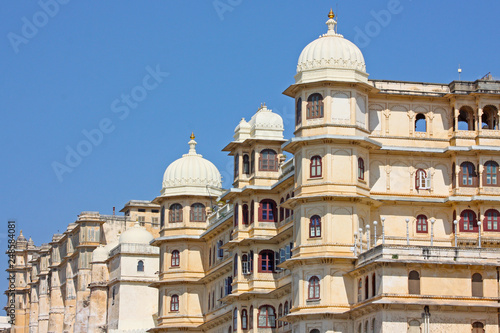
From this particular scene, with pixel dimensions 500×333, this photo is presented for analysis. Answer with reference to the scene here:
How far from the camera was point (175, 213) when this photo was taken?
4227 inches

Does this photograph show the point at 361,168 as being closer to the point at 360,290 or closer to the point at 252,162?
the point at 360,290

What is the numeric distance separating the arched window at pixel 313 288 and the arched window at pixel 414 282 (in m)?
7.66

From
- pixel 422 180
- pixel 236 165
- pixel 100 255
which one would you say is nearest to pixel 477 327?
pixel 422 180

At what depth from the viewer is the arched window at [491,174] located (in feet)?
267

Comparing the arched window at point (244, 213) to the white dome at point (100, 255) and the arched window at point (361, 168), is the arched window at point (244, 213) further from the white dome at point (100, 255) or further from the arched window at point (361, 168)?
the white dome at point (100, 255)

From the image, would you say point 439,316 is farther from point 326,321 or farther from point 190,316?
point 190,316

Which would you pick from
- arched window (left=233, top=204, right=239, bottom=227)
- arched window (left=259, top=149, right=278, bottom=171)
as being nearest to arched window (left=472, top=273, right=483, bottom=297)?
arched window (left=259, top=149, right=278, bottom=171)

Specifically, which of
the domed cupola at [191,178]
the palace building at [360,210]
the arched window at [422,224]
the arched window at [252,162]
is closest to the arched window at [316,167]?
the palace building at [360,210]

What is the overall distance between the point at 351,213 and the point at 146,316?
4958 centimetres

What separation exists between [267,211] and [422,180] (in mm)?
13353

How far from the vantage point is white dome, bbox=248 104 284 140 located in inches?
3600

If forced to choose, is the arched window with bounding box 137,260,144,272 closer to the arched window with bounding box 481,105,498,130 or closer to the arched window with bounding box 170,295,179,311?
the arched window with bounding box 170,295,179,311

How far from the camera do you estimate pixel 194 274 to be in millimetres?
106125

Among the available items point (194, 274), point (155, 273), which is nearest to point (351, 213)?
point (194, 274)
